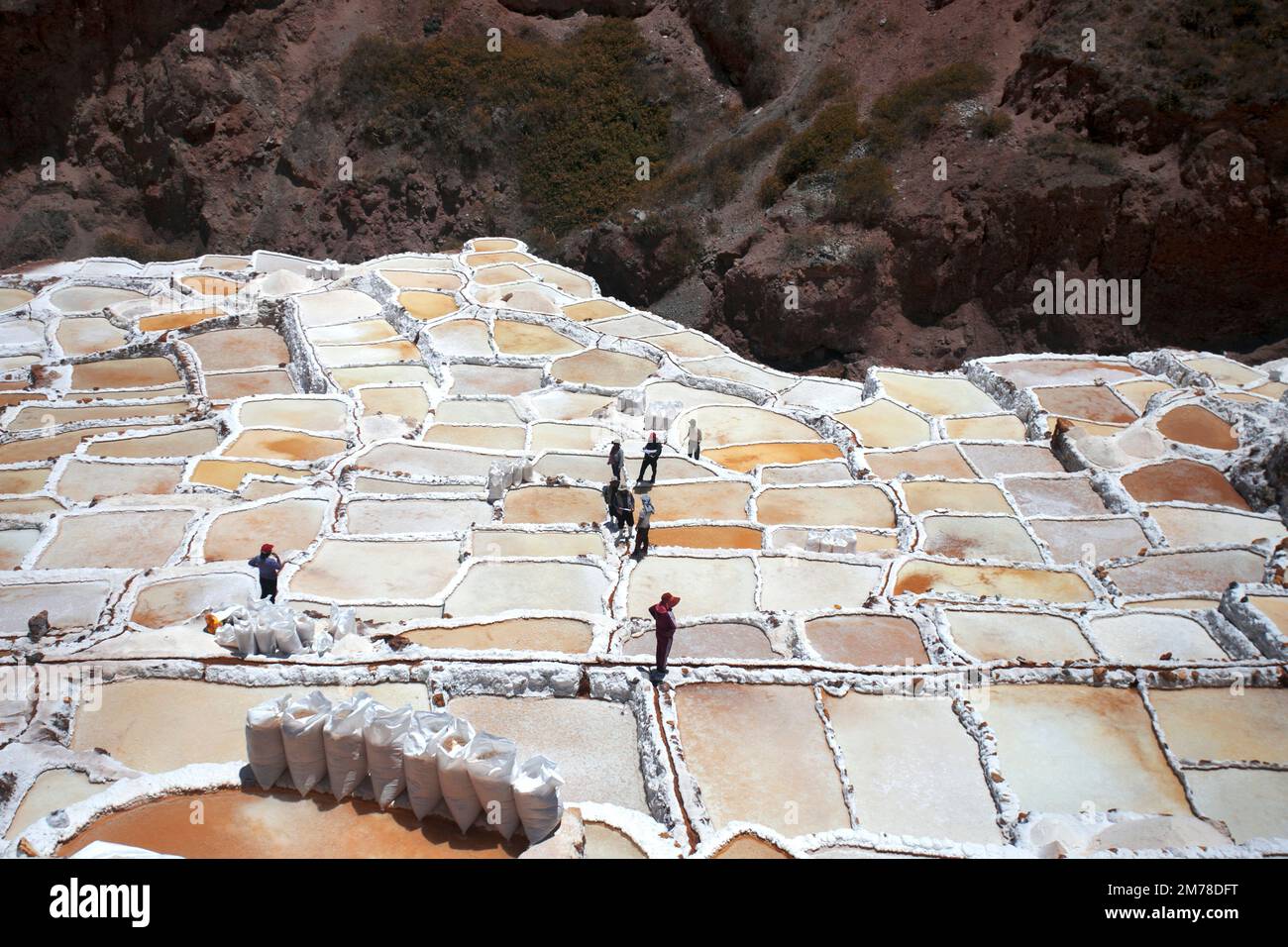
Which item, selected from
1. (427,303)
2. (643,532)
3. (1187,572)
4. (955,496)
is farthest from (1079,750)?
(427,303)

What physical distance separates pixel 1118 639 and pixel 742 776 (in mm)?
4857

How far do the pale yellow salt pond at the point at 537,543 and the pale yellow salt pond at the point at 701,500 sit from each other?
121 cm

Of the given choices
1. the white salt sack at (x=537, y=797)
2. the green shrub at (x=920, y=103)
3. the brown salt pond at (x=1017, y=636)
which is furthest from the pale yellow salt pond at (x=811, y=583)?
the green shrub at (x=920, y=103)

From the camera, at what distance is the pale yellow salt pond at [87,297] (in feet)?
72.9

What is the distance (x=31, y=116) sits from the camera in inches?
1293

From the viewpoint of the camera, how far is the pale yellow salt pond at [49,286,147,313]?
22.2 meters

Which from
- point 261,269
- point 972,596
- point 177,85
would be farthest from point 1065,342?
point 177,85

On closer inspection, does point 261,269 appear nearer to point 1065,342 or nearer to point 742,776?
point 1065,342

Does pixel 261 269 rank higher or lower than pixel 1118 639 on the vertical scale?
higher

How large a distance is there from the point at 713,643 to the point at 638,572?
201cm

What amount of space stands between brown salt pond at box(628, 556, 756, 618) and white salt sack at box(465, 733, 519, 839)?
181 inches

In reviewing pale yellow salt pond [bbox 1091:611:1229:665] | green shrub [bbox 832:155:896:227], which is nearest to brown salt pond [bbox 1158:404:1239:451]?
pale yellow salt pond [bbox 1091:611:1229:665]

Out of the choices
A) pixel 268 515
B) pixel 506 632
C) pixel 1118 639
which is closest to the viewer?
pixel 506 632

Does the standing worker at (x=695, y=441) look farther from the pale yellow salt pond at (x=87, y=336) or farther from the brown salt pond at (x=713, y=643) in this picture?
the pale yellow salt pond at (x=87, y=336)
